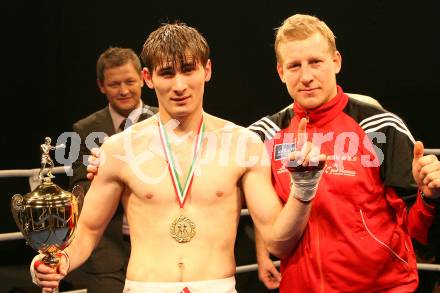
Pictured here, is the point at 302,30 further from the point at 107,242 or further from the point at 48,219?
the point at 107,242

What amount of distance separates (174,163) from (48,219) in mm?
416

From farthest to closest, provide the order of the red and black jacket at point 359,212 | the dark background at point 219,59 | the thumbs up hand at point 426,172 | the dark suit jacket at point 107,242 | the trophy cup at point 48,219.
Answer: the dark background at point 219,59
the dark suit jacket at point 107,242
the red and black jacket at point 359,212
the trophy cup at point 48,219
the thumbs up hand at point 426,172

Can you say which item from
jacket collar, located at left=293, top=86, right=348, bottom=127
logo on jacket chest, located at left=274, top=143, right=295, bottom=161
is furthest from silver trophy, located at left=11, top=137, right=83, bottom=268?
jacket collar, located at left=293, top=86, right=348, bottom=127

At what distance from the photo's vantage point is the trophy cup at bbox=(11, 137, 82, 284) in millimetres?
2025

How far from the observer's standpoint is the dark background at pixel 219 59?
4273mm

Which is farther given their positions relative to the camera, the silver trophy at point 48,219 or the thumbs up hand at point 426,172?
the silver trophy at point 48,219

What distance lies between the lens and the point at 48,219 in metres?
2.03

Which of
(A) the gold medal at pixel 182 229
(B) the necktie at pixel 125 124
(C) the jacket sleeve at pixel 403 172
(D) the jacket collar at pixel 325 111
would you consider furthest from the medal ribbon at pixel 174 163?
(B) the necktie at pixel 125 124

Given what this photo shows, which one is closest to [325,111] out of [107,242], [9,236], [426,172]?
[426,172]

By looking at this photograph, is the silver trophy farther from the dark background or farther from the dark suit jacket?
the dark background

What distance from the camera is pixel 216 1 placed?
15.4ft

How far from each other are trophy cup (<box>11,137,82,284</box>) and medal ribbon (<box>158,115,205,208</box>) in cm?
30

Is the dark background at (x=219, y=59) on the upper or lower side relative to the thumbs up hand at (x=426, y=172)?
upper

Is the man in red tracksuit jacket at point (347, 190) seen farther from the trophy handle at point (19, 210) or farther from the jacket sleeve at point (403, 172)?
the trophy handle at point (19, 210)
